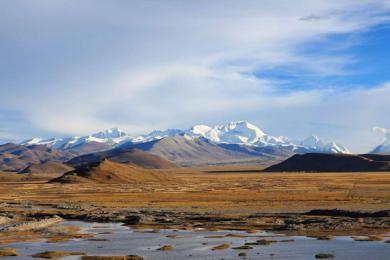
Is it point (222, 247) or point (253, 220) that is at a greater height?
point (253, 220)

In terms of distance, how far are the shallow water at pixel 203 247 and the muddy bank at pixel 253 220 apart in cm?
506

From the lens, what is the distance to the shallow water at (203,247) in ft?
136

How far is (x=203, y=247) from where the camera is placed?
45.6 meters

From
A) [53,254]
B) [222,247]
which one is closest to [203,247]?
[222,247]

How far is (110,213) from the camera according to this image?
78438mm

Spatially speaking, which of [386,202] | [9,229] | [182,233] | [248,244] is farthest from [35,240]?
[386,202]

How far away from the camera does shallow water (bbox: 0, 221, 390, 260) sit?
41.3 metres

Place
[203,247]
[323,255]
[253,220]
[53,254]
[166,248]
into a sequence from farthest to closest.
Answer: [253,220], [203,247], [166,248], [53,254], [323,255]

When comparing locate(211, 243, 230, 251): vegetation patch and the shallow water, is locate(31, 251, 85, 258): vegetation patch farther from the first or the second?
locate(211, 243, 230, 251): vegetation patch

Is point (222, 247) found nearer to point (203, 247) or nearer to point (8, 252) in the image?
point (203, 247)

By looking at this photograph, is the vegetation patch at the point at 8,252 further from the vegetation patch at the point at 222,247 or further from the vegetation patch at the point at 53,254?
the vegetation patch at the point at 222,247

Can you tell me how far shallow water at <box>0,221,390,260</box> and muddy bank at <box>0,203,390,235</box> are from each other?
5.06 m

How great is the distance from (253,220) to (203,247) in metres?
19.8

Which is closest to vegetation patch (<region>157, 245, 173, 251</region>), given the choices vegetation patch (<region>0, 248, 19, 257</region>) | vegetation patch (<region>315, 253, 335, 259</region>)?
vegetation patch (<region>0, 248, 19, 257</region>)
